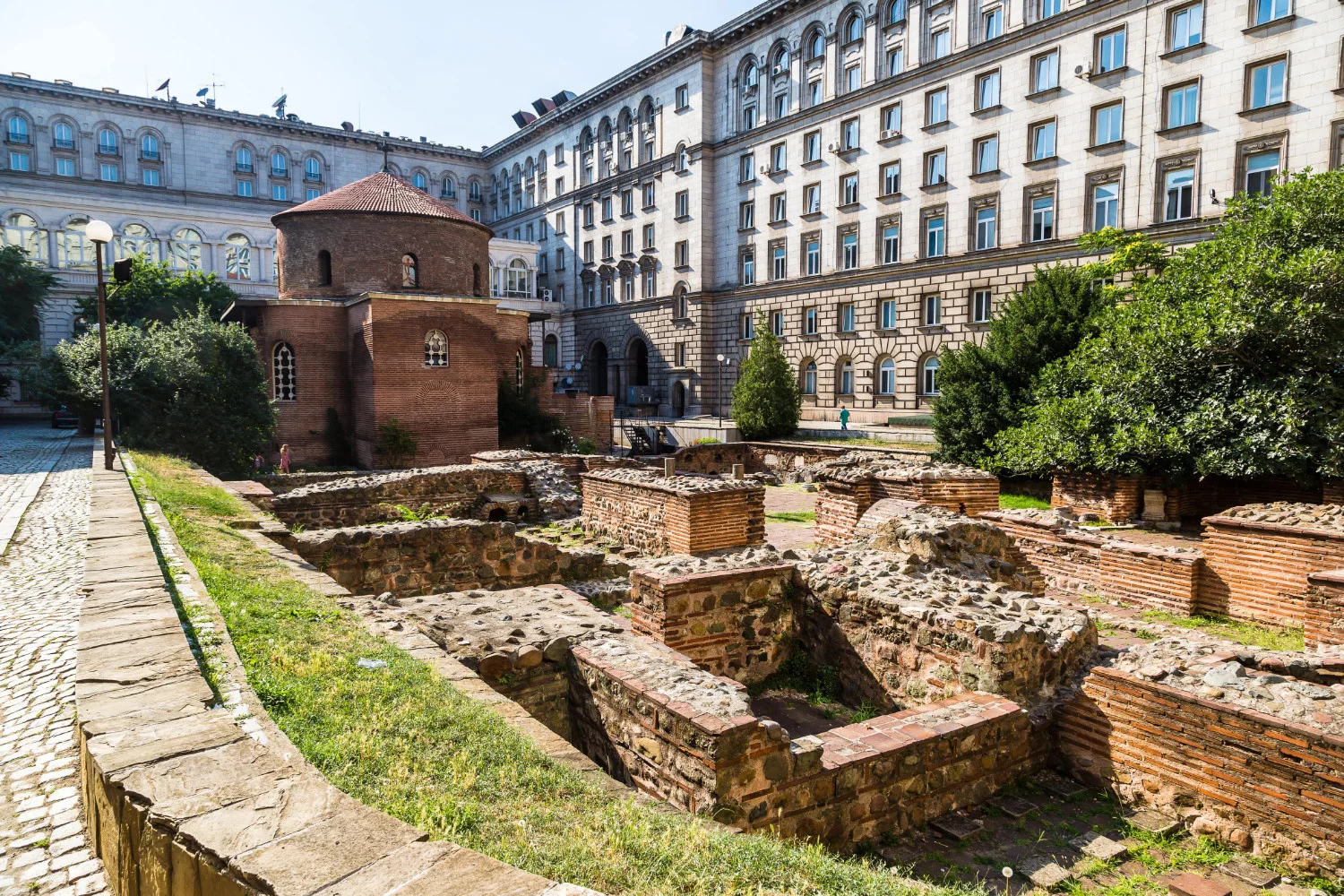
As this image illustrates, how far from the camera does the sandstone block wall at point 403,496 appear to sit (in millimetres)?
13266

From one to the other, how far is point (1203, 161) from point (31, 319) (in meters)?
45.4

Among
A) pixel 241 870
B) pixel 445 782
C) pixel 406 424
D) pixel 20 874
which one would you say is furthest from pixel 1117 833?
pixel 406 424

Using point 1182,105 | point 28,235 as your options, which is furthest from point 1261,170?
point 28,235

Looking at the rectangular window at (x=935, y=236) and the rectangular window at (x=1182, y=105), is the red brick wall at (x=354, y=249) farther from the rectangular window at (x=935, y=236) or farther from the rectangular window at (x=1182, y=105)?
the rectangular window at (x=1182, y=105)

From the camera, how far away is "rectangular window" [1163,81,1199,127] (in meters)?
24.3

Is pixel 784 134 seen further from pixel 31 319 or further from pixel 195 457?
pixel 31 319

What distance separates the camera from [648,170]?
4447cm

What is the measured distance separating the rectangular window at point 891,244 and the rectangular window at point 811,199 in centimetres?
402

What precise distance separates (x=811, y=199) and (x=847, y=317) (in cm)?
617

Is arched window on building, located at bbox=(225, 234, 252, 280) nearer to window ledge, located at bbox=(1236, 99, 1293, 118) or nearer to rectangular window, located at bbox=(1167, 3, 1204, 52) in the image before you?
rectangular window, located at bbox=(1167, 3, 1204, 52)

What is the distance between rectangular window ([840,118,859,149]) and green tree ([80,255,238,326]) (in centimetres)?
2743

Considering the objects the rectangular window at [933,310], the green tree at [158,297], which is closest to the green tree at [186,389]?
the green tree at [158,297]

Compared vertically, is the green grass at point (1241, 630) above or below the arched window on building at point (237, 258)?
below

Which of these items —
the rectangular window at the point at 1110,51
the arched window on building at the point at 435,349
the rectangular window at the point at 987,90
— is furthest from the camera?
the rectangular window at the point at 987,90
